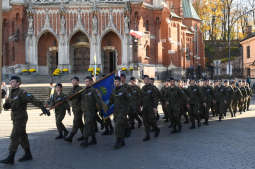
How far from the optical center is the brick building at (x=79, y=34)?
36219mm

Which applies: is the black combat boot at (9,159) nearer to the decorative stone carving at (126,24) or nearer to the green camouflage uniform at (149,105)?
the green camouflage uniform at (149,105)

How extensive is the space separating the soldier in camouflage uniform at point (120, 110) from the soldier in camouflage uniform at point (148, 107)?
1180 millimetres

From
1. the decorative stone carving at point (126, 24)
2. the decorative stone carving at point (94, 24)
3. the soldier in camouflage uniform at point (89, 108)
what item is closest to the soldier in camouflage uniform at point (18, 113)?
the soldier in camouflage uniform at point (89, 108)

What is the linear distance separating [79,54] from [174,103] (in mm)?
27617

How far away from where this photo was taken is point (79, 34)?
124 feet

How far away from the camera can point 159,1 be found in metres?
40.6

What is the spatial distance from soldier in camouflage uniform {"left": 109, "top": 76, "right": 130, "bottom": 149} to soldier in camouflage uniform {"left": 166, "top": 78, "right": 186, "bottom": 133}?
288 cm

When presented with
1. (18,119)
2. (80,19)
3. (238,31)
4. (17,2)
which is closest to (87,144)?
(18,119)

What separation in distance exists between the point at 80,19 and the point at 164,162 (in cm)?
3114

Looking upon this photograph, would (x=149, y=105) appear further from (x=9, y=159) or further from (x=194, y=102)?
(x=9, y=159)

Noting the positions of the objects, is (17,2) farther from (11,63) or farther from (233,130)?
(233,130)

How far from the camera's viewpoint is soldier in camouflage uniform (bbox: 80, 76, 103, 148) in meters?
9.26

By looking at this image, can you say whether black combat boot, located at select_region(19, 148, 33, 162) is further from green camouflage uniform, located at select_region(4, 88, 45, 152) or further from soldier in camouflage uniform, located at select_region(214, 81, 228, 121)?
soldier in camouflage uniform, located at select_region(214, 81, 228, 121)

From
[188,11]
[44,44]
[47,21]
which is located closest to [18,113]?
[47,21]
